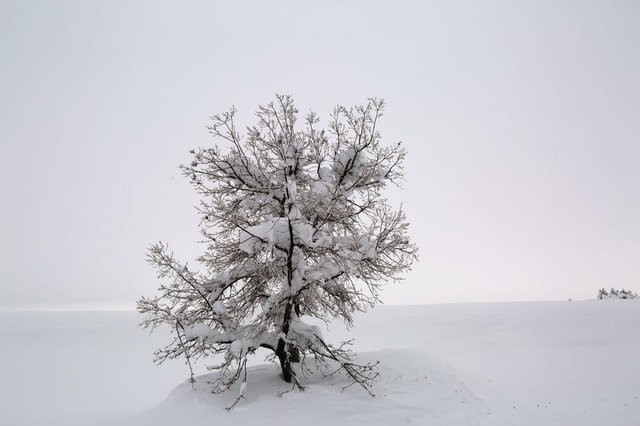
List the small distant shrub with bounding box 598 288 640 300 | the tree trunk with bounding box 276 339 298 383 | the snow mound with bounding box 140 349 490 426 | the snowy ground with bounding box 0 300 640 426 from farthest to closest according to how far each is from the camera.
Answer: the small distant shrub with bounding box 598 288 640 300, the tree trunk with bounding box 276 339 298 383, the snowy ground with bounding box 0 300 640 426, the snow mound with bounding box 140 349 490 426

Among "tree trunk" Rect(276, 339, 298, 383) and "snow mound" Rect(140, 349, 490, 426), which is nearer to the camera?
"snow mound" Rect(140, 349, 490, 426)

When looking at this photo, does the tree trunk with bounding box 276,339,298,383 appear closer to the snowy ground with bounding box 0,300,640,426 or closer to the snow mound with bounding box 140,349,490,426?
the snow mound with bounding box 140,349,490,426

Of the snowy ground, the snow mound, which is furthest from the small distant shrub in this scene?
the snow mound

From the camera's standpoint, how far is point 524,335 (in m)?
22.4

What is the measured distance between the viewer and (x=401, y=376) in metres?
11.6

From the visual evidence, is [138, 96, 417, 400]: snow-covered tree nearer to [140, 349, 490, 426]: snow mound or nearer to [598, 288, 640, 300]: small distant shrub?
[140, 349, 490, 426]: snow mound

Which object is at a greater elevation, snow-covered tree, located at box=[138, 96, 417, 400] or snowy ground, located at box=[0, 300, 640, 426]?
snow-covered tree, located at box=[138, 96, 417, 400]

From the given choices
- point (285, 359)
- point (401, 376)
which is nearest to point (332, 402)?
point (285, 359)

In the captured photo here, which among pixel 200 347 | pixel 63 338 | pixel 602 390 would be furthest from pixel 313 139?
pixel 63 338

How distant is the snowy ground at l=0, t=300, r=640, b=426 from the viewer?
386 inches

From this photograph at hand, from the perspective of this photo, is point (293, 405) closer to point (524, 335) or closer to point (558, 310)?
point (524, 335)

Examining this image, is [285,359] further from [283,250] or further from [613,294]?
[613,294]

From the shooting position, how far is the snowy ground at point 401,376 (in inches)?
386

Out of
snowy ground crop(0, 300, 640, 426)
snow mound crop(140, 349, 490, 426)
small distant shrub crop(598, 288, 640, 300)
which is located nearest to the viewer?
snow mound crop(140, 349, 490, 426)
